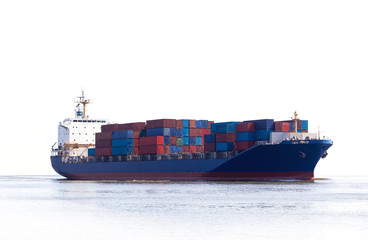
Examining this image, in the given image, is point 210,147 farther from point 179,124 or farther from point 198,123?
point 198,123

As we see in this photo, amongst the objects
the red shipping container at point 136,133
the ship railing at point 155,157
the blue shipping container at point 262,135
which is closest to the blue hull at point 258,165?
the ship railing at point 155,157

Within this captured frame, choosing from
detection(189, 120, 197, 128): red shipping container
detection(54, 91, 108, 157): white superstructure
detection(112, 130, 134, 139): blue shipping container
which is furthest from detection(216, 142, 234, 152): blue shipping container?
detection(54, 91, 108, 157): white superstructure

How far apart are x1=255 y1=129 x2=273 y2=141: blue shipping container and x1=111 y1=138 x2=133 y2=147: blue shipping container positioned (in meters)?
20.4

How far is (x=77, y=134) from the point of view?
104m

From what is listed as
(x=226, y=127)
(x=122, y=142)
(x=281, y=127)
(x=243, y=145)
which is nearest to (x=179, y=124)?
(x=122, y=142)

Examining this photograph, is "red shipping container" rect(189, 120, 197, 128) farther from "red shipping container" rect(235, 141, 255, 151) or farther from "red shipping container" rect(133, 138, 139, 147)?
"red shipping container" rect(235, 141, 255, 151)

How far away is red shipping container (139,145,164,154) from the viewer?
3214 inches

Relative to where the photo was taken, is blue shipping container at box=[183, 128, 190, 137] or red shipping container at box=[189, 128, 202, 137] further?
red shipping container at box=[189, 128, 202, 137]

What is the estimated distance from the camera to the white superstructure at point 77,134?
103 meters

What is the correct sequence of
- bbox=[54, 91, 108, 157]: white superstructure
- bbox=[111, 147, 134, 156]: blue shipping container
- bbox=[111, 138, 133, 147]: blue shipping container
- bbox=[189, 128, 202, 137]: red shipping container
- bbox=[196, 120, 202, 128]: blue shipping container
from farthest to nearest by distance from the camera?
1. bbox=[54, 91, 108, 157]: white superstructure
2. bbox=[111, 138, 133, 147]: blue shipping container
3. bbox=[111, 147, 134, 156]: blue shipping container
4. bbox=[196, 120, 202, 128]: blue shipping container
5. bbox=[189, 128, 202, 137]: red shipping container

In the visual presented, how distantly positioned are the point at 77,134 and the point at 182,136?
86.6ft

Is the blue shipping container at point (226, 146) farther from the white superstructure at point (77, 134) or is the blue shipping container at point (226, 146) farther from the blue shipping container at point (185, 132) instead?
the white superstructure at point (77, 134)

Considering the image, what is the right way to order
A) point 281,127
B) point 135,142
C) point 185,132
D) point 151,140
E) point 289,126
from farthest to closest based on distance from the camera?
1. point 135,142
2. point 185,132
3. point 151,140
4. point 289,126
5. point 281,127

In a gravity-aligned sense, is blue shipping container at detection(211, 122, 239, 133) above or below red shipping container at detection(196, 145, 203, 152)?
above
